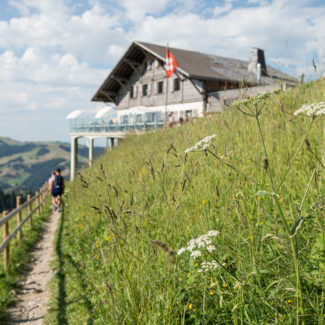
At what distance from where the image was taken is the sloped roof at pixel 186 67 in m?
26.1

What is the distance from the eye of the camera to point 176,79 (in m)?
28.6

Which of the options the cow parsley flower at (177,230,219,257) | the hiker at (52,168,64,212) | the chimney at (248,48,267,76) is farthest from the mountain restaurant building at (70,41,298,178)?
the cow parsley flower at (177,230,219,257)

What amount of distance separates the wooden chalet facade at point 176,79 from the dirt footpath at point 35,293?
17.4m

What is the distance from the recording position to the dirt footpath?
4793mm

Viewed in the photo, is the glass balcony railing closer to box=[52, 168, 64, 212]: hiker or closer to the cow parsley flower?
box=[52, 168, 64, 212]: hiker

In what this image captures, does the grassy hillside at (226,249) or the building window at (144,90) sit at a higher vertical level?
the building window at (144,90)

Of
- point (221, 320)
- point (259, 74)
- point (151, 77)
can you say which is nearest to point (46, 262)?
point (221, 320)

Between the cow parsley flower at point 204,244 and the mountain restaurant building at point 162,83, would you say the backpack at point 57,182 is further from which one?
the cow parsley flower at point 204,244

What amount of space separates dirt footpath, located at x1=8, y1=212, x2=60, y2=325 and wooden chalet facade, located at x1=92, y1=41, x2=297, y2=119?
1736 centimetres

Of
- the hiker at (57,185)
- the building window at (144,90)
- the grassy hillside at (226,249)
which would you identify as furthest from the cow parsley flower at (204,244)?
the building window at (144,90)

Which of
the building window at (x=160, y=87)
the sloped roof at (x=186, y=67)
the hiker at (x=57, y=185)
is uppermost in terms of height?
the sloped roof at (x=186, y=67)

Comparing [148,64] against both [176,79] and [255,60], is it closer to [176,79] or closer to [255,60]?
[176,79]

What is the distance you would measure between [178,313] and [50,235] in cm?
915

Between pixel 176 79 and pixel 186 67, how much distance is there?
3.05 meters
